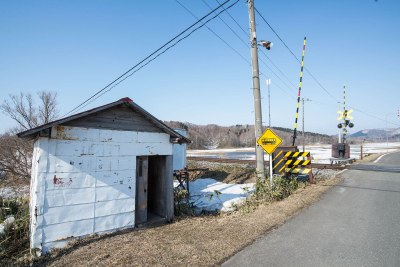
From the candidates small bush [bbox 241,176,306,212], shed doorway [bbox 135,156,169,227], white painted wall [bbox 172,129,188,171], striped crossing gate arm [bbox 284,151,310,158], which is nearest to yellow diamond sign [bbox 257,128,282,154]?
small bush [bbox 241,176,306,212]

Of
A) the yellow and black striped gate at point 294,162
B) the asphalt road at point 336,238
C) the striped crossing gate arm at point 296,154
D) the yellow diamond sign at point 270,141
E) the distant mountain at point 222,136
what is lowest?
the asphalt road at point 336,238

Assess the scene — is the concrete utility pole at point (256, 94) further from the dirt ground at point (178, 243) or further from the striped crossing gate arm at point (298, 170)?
the dirt ground at point (178, 243)

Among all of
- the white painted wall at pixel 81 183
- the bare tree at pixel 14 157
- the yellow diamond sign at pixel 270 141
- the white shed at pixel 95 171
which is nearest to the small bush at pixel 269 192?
the yellow diamond sign at pixel 270 141

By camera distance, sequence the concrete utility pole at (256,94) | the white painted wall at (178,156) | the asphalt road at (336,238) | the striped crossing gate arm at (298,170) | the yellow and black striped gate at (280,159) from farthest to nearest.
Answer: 1. the white painted wall at (178,156)
2. the yellow and black striped gate at (280,159)
3. the striped crossing gate arm at (298,170)
4. the concrete utility pole at (256,94)
5. the asphalt road at (336,238)

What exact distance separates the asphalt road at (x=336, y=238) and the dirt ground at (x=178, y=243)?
1.14 feet

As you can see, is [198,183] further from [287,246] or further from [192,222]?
[287,246]

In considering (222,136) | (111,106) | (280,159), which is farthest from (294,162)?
(222,136)

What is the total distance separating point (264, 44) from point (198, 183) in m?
10.3

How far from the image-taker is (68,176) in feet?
22.0

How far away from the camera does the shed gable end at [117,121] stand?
7191 millimetres

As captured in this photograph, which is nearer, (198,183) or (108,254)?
(108,254)

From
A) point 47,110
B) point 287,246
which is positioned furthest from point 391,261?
point 47,110

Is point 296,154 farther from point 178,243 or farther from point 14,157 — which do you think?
point 14,157

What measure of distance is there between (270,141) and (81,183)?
685cm
